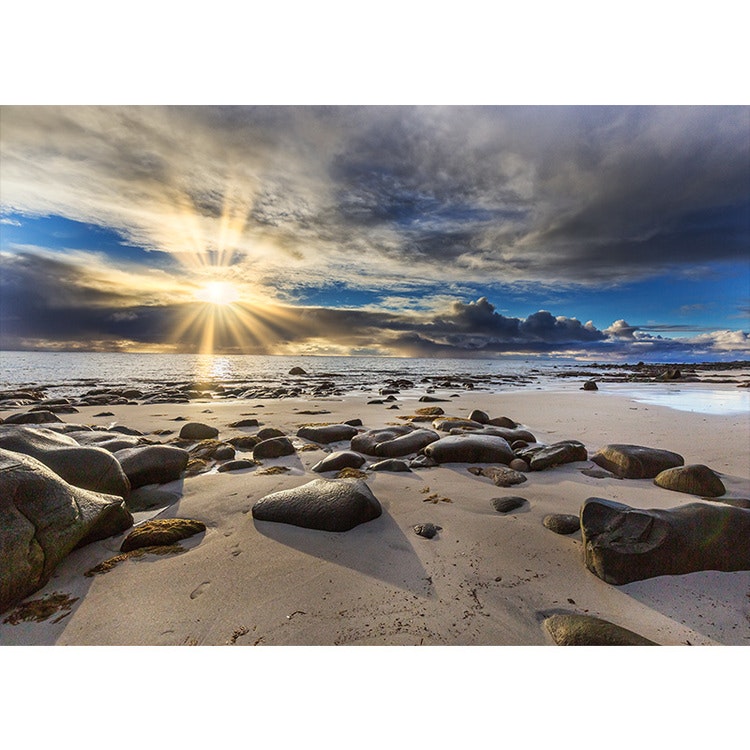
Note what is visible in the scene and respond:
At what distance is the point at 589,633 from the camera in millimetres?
1721

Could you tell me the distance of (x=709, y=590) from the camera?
201 centimetres

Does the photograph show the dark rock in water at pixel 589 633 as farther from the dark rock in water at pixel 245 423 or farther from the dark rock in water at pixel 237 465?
the dark rock in water at pixel 245 423

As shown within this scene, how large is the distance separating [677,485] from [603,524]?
5.96 ft

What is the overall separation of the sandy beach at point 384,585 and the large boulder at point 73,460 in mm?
487

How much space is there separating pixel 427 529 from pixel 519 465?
183 cm

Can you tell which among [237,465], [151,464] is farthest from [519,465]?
[151,464]

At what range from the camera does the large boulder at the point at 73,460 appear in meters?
2.92

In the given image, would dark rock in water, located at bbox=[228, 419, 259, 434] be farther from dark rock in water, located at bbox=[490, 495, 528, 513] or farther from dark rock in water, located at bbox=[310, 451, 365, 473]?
dark rock in water, located at bbox=[490, 495, 528, 513]

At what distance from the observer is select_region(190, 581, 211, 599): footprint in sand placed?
197 centimetres

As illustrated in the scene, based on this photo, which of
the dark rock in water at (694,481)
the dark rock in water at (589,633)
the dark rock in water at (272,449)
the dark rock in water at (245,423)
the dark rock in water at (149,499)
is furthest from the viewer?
the dark rock in water at (245,423)

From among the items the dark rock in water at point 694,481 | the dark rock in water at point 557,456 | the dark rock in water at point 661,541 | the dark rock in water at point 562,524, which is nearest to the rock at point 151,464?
the dark rock in water at point 562,524

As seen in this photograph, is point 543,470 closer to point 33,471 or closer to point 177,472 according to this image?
point 177,472

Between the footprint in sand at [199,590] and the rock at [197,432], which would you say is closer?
the footprint in sand at [199,590]
